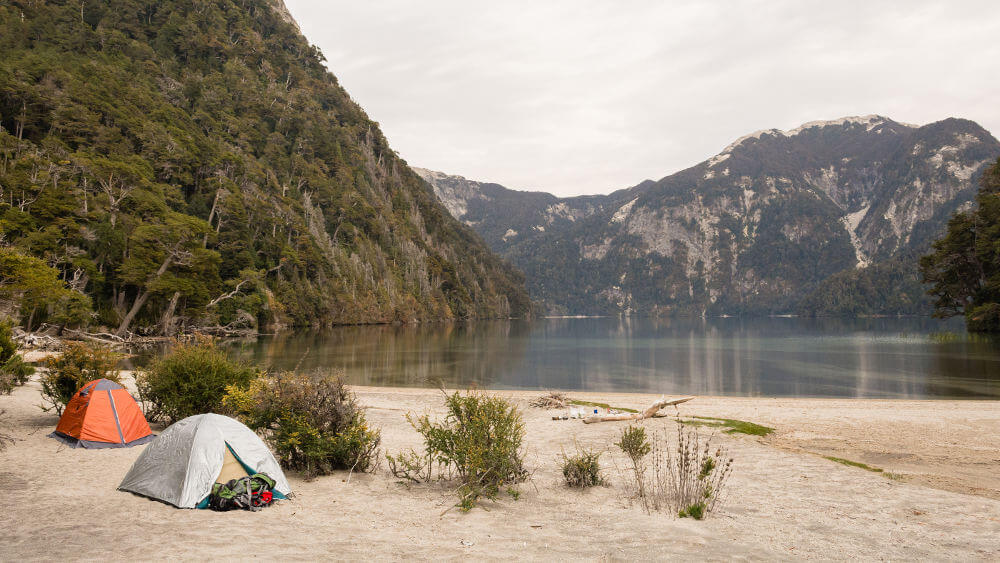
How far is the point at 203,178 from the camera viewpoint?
79.8 metres

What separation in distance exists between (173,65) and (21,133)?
2198 inches

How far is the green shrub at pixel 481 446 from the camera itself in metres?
9.95

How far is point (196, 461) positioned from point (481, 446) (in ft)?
16.5

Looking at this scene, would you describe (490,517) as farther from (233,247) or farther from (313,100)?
(313,100)

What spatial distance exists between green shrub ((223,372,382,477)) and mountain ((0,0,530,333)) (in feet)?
120

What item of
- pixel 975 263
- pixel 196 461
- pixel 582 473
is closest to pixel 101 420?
pixel 196 461

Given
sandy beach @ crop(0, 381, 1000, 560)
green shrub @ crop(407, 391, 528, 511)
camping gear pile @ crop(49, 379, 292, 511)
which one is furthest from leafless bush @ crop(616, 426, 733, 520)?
camping gear pile @ crop(49, 379, 292, 511)

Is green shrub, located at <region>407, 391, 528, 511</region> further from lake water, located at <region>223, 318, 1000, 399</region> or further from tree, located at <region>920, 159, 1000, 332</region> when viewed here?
tree, located at <region>920, 159, 1000, 332</region>

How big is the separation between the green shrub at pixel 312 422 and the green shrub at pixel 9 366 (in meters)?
13.1

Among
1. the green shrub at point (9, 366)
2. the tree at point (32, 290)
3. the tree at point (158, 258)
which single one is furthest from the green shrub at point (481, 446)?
the tree at point (158, 258)

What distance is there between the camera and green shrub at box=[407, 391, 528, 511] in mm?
9945

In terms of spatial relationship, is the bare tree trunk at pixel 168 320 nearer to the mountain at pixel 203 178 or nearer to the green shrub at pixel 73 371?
the mountain at pixel 203 178

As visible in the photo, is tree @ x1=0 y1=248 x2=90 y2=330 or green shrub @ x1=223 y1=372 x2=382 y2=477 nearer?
green shrub @ x1=223 y1=372 x2=382 y2=477

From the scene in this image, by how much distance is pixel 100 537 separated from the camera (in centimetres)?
709
